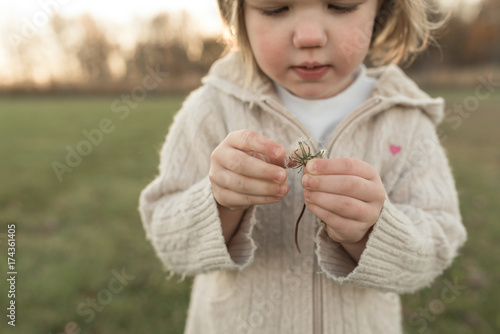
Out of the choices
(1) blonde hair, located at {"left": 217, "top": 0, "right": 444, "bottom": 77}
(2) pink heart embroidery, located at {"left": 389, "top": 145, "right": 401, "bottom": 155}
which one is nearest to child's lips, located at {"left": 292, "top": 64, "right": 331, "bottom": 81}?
(1) blonde hair, located at {"left": 217, "top": 0, "right": 444, "bottom": 77}

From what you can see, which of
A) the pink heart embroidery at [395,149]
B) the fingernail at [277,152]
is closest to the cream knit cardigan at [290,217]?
the pink heart embroidery at [395,149]

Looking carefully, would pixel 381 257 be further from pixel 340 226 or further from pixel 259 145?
pixel 259 145

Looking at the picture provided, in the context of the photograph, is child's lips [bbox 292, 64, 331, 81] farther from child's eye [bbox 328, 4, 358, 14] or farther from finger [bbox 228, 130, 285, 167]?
finger [bbox 228, 130, 285, 167]

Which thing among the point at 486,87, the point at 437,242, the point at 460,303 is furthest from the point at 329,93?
the point at 486,87

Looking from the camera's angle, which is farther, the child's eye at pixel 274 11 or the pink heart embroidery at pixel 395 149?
the pink heart embroidery at pixel 395 149

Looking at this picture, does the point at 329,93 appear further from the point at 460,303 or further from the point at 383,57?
the point at 460,303

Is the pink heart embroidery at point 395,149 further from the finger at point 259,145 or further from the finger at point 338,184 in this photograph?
the finger at point 259,145

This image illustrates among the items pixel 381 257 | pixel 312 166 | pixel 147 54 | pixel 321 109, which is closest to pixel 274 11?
pixel 321 109
